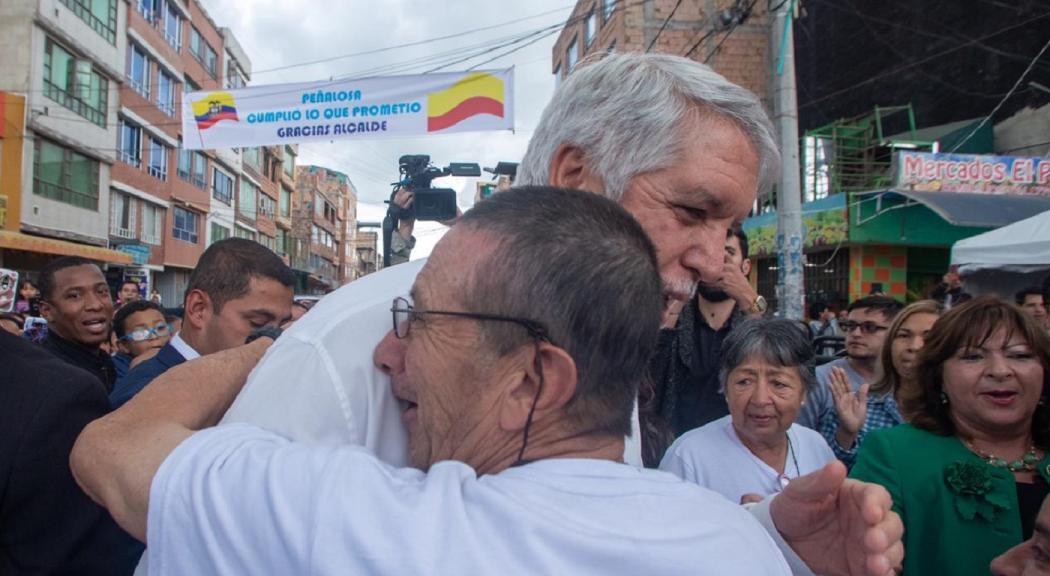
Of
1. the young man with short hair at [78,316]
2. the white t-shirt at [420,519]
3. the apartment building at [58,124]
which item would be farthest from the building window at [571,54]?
the white t-shirt at [420,519]

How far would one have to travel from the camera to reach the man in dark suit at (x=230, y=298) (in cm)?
350

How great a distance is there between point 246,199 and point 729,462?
142ft

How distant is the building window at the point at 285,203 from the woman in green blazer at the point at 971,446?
51192 mm

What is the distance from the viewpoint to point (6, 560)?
1.60 meters

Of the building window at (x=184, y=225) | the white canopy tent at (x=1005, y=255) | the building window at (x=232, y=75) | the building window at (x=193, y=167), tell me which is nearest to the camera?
the white canopy tent at (x=1005, y=255)

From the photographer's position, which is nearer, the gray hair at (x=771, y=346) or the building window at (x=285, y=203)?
the gray hair at (x=771, y=346)

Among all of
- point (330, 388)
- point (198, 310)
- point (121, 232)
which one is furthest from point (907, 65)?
point (121, 232)

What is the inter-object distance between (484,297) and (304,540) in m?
0.37

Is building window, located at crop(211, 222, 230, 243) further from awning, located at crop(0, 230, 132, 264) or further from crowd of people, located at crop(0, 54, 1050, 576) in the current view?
crowd of people, located at crop(0, 54, 1050, 576)

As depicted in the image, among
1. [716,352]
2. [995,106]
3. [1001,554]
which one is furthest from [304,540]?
[995,106]

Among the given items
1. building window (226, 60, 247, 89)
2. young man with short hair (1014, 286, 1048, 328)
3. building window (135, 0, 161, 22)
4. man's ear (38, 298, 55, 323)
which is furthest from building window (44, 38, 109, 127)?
young man with short hair (1014, 286, 1048, 328)

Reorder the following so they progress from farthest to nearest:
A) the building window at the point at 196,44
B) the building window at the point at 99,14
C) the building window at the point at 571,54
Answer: the building window at the point at 196,44, the building window at the point at 571,54, the building window at the point at 99,14

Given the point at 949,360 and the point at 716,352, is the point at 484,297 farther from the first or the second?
the point at 716,352

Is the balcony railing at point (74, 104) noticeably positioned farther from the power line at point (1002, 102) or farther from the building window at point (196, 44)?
the power line at point (1002, 102)
